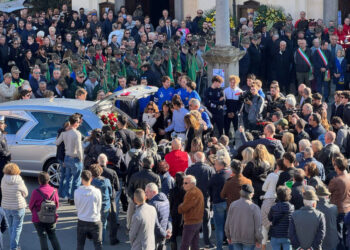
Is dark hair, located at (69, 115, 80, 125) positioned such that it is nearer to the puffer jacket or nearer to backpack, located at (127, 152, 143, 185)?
backpack, located at (127, 152, 143, 185)

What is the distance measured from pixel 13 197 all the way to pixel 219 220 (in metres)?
2.88

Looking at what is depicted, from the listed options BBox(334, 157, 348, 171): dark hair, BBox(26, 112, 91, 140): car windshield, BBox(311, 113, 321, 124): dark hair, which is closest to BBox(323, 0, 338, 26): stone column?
BBox(311, 113, 321, 124): dark hair

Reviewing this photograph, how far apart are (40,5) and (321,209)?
21.8m

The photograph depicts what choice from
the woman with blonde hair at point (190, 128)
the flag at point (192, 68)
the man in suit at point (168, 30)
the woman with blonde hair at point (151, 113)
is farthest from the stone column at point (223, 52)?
the man in suit at point (168, 30)

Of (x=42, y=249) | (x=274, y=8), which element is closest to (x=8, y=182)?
(x=42, y=249)

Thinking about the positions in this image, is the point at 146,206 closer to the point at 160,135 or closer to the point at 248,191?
the point at 248,191

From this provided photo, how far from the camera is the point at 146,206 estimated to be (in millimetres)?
11148

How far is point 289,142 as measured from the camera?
1378 centimetres

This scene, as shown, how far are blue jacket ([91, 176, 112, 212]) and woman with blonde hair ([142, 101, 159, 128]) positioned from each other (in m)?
3.80

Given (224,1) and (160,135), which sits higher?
(224,1)

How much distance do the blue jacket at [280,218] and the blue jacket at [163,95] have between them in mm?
6616

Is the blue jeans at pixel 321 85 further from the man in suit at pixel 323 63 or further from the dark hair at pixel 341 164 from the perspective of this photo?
the dark hair at pixel 341 164

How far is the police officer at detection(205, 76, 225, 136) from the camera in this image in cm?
1738

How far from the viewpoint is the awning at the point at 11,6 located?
3309 centimetres
